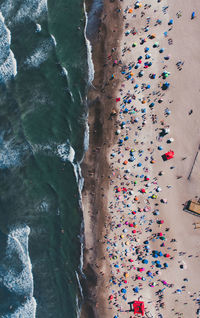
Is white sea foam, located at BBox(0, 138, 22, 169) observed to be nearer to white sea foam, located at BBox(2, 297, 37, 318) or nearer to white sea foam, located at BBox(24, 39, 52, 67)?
white sea foam, located at BBox(24, 39, 52, 67)

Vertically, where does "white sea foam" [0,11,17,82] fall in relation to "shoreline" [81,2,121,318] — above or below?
above

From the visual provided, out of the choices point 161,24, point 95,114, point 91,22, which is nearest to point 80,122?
point 95,114

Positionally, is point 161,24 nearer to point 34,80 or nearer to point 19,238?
point 34,80

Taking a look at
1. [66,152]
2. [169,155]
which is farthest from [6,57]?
[169,155]

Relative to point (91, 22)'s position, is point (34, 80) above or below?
below

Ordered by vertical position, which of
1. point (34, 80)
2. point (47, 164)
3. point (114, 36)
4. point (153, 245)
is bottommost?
point (153, 245)

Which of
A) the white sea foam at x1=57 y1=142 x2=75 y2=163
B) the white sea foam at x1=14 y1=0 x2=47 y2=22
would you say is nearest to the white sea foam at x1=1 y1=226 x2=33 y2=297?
the white sea foam at x1=57 y1=142 x2=75 y2=163

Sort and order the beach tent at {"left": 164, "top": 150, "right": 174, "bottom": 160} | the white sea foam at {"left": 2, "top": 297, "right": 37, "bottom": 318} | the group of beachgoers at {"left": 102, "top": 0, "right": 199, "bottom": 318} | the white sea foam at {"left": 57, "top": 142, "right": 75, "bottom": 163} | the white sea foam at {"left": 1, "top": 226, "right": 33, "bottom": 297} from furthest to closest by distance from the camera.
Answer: the white sea foam at {"left": 2, "top": 297, "right": 37, "bottom": 318}, the white sea foam at {"left": 1, "top": 226, "right": 33, "bottom": 297}, the white sea foam at {"left": 57, "top": 142, "right": 75, "bottom": 163}, the group of beachgoers at {"left": 102, "top": 0, "right": 199, "bottom": 318}, the beach tent at {"left": 164, "top": 150, "right": 174, "bottom": 160}

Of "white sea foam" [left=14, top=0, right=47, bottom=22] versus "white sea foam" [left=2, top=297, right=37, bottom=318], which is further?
"white sea foam" [left=2, top=297, right=37, bottom=318]

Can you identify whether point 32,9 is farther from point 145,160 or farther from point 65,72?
point 145,160
